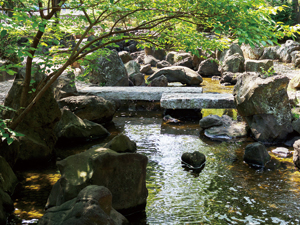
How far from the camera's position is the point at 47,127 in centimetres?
677

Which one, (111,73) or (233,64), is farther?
(233,64)

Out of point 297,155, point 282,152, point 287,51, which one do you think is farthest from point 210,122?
point 287,51

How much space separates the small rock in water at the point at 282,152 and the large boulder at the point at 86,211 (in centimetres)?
456

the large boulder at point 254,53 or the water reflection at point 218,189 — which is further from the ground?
the large boulder at point 254,53

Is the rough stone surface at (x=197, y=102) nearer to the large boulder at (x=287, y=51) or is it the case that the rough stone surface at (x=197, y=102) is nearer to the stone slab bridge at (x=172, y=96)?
the stone slab bridge at (x=172, y=96)

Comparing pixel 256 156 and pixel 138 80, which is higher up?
pixel 138 80

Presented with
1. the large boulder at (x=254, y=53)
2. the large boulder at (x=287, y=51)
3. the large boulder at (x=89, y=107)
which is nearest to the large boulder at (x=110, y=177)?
the large boulder at (x=89, y=107)

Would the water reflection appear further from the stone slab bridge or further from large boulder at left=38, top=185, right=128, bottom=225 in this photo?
the stone slab bridge

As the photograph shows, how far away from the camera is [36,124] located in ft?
21.5

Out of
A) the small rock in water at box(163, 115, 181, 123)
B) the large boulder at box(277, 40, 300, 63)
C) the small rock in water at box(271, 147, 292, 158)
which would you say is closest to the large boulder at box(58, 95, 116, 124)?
the small rock in water at box(163, 115, 181, 123)

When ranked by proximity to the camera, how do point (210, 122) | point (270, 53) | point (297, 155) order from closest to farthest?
point (297, 155) < point (210, 122) < point (270, 53)

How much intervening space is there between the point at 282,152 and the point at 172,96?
428 centimetres

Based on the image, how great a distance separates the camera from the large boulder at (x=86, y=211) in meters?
3.17

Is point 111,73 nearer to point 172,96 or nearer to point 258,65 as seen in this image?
point 172,96
